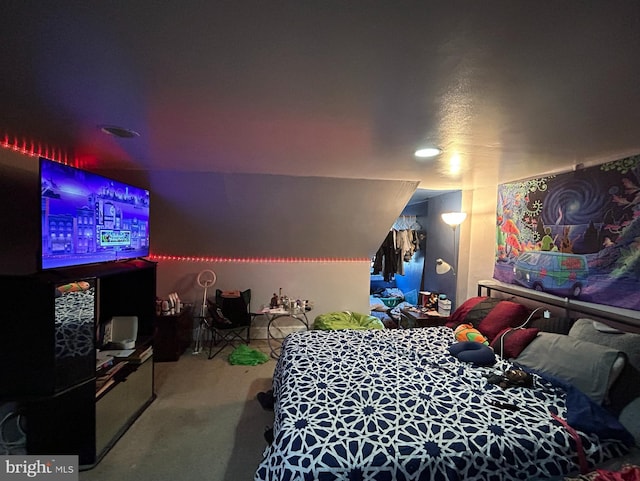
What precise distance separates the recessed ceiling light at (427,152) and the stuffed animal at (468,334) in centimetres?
172

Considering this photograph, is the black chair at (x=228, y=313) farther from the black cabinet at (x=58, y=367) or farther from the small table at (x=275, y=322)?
the black cabinet at (x=58, y=367)

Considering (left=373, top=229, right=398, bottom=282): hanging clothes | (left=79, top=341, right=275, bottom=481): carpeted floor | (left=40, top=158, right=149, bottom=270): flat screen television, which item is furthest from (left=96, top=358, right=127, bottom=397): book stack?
(left=373, top=229, right=398, bottom=282): hanging clothes

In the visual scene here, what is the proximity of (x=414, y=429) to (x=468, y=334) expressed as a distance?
1.60 m

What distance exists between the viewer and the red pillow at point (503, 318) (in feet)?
9.62

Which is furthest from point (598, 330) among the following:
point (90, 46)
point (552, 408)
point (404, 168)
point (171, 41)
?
point (90, 46)

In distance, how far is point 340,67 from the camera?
45.5 inches

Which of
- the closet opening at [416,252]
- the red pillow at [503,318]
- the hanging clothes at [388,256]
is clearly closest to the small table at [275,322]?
the closet opening at [416,252]

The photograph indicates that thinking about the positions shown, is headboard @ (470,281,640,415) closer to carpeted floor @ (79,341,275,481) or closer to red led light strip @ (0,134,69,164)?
carpeted floor @ (79,341,275,481)

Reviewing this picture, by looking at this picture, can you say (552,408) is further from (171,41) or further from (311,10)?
(171,41)

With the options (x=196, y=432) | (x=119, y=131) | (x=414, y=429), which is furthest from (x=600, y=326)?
(x=119, y=131)

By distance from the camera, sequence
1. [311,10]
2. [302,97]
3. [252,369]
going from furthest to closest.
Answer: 1. [252,369]
2. [302,97]
3. [311,10]

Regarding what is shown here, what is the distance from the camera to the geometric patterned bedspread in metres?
1.50

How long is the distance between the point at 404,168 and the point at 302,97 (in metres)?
1.72

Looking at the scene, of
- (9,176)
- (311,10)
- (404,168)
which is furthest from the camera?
(404,168)
